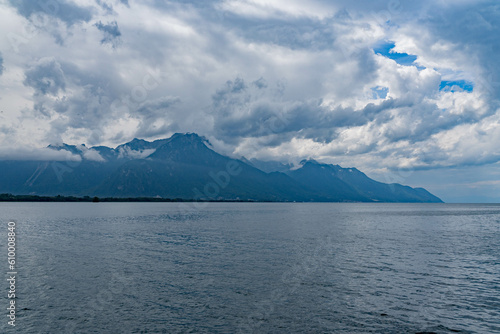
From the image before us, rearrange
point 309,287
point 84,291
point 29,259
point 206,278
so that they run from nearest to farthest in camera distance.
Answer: point 84,291, point 309,287, point 206,278, point 29,259

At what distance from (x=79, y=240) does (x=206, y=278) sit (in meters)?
54.6

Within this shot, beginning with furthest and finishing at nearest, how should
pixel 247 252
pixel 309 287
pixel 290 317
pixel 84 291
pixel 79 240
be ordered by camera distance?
1. pixel 79 240
2. pixel 247 252
3. pixel 309 287
4. pixel 84 291
5. pixel 290 317

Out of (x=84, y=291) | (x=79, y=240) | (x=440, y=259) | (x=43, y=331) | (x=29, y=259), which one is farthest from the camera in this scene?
(x=79, y=240)

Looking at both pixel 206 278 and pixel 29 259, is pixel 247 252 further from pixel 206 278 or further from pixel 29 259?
pixel 29 259

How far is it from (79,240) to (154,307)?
201 ft

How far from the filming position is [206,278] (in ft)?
154

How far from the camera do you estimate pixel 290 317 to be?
32656 mm

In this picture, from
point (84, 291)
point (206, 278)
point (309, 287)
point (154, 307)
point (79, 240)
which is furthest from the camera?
point (79, 240)

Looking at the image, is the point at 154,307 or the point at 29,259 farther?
the point at 29,259

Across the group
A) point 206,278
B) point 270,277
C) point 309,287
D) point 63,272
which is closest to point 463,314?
point 309,287

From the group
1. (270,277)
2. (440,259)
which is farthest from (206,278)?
(440,259)

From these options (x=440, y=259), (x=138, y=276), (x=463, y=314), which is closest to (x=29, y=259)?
(x=138, y=276)

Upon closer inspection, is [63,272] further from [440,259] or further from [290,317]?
[440,259]

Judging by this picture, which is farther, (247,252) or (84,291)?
(247,252)
